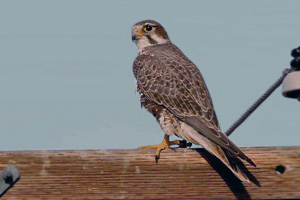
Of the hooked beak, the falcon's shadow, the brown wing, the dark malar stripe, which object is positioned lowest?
the falcon's shadow

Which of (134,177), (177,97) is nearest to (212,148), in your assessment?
(134,177)

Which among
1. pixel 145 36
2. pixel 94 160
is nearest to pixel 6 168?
pixel 94 160

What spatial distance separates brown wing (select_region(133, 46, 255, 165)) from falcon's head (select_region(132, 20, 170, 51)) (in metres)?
0.68

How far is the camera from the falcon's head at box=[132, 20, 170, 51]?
271 inches

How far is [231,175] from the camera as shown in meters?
3.26

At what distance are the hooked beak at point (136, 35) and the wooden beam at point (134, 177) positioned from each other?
12.4 feet

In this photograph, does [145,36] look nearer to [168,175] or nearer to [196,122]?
[196,122]

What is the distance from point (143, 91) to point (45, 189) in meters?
2.63

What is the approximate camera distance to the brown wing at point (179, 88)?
4684 mm

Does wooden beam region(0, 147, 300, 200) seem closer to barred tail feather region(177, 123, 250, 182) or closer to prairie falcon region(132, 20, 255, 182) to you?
barred tail feather region(177, 123, 250, 182)

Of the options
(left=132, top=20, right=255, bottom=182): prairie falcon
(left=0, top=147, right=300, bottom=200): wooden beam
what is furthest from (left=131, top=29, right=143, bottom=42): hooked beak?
(left=0, top=147, right=300, bottom=200): wooden beam

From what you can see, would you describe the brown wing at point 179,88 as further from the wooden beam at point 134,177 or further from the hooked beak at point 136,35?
the wooden beam at point 134,177

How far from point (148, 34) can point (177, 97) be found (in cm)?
199

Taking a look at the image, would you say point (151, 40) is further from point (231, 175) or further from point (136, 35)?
point (231, 175)
